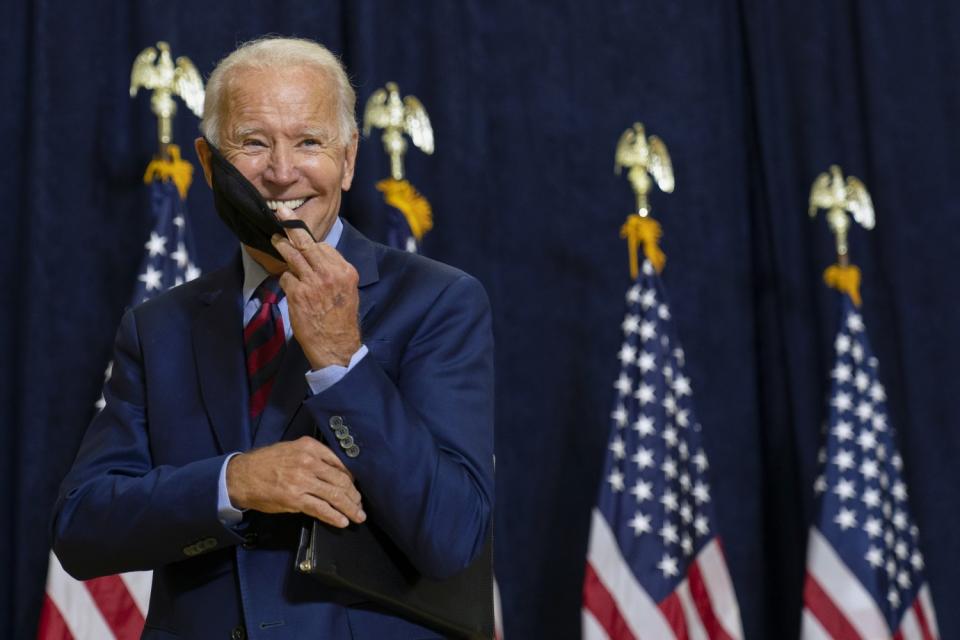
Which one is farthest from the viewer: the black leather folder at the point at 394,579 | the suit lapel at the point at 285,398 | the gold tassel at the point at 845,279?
the gold tassel at the point at 845,279

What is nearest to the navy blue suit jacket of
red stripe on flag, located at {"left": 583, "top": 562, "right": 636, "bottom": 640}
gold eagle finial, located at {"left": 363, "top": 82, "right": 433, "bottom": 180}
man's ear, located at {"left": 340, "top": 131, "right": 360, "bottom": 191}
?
man's ear, located at {"left": 340, "top": 131, "right": 360, "bottom": 191}

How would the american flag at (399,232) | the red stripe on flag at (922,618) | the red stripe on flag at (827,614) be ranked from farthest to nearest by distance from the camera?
the red stripe on flag at (922,618) → the red stripe on flag at (827,614) → the american flag at (399,232)

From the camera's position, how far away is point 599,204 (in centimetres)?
509

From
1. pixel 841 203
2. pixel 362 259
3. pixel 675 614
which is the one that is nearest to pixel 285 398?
pixel 362 259

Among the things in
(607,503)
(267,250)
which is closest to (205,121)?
(267,250)

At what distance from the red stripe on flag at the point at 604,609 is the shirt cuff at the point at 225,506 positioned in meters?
2.77

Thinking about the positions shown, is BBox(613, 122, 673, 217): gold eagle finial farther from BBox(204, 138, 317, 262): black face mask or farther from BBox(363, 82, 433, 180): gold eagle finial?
BBox(204, 138, 317, 262): black face mask

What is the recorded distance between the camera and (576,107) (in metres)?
5.14

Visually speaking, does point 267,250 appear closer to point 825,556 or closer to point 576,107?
point 825,556

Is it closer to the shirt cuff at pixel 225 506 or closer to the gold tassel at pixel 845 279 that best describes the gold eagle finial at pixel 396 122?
the gold tassel at pixel 845 279

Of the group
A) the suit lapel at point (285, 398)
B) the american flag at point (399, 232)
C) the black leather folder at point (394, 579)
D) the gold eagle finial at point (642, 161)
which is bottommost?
the black leather folder at point (394, 579)

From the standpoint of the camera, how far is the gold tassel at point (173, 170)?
4055mm

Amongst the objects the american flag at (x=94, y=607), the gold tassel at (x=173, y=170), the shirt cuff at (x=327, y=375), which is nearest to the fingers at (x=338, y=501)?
the shirt cuff at (x=327, y=375)

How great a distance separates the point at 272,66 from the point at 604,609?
2.83 m
